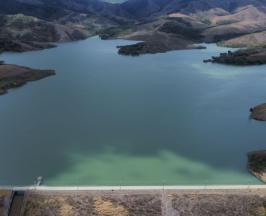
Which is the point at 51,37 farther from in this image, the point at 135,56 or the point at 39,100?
the point at 39,100

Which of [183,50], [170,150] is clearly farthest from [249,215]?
[183,50]

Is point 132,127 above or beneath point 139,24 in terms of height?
beneath

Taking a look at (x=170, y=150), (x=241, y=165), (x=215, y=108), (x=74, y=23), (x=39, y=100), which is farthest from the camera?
(x=74, y=23)

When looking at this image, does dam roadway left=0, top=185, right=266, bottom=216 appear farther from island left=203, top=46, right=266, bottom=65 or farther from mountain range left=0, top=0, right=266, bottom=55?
mountain range left=0, top=0, right=266, bottom=55

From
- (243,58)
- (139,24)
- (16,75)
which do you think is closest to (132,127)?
(16,75)

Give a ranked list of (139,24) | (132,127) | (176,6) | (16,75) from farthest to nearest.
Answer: (176,6)
(139,24)
(16,75)
(132,127)

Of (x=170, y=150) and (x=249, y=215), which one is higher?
(x=170, y=150)

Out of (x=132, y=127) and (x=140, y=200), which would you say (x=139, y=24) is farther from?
(x=140, y=200)
